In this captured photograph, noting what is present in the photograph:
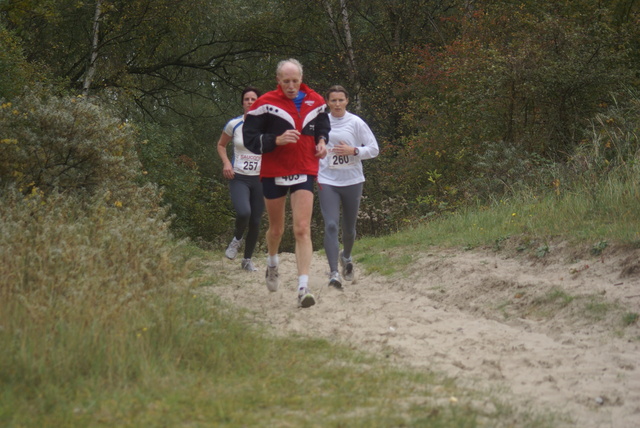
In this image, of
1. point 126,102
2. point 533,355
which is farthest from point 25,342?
point 126,102

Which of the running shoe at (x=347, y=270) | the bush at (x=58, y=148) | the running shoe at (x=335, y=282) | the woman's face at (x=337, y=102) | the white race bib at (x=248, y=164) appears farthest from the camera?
the white race bib at (x=248, y=164)

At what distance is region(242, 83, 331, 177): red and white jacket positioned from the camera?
301 inches

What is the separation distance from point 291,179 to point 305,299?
1114mm

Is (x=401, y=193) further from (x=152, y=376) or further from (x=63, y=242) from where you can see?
(x=152, y=376)

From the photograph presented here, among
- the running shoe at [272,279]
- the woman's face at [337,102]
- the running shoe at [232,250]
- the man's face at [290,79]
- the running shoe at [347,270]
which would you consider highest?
the man's face at [290,79]

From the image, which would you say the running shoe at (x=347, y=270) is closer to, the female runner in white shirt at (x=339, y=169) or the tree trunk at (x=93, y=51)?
the female runner in white shirt at (x=339, y=169)

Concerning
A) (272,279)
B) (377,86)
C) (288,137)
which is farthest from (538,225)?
(377,86)

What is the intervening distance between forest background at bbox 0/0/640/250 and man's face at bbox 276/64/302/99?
247 centimetres

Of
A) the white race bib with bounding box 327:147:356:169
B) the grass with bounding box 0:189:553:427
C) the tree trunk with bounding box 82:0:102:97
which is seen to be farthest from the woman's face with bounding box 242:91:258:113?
the tree trunk with bounding box 82:0:102:97

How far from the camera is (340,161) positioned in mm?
8797

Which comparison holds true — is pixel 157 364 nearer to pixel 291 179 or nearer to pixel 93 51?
pixel 291 179

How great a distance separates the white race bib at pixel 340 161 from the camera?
8.80m

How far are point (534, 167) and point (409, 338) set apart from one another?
8.36m

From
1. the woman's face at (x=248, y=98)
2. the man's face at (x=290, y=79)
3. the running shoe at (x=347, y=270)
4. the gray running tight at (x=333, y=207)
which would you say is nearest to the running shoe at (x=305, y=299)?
the gray running tight at (x=333, y=207)
